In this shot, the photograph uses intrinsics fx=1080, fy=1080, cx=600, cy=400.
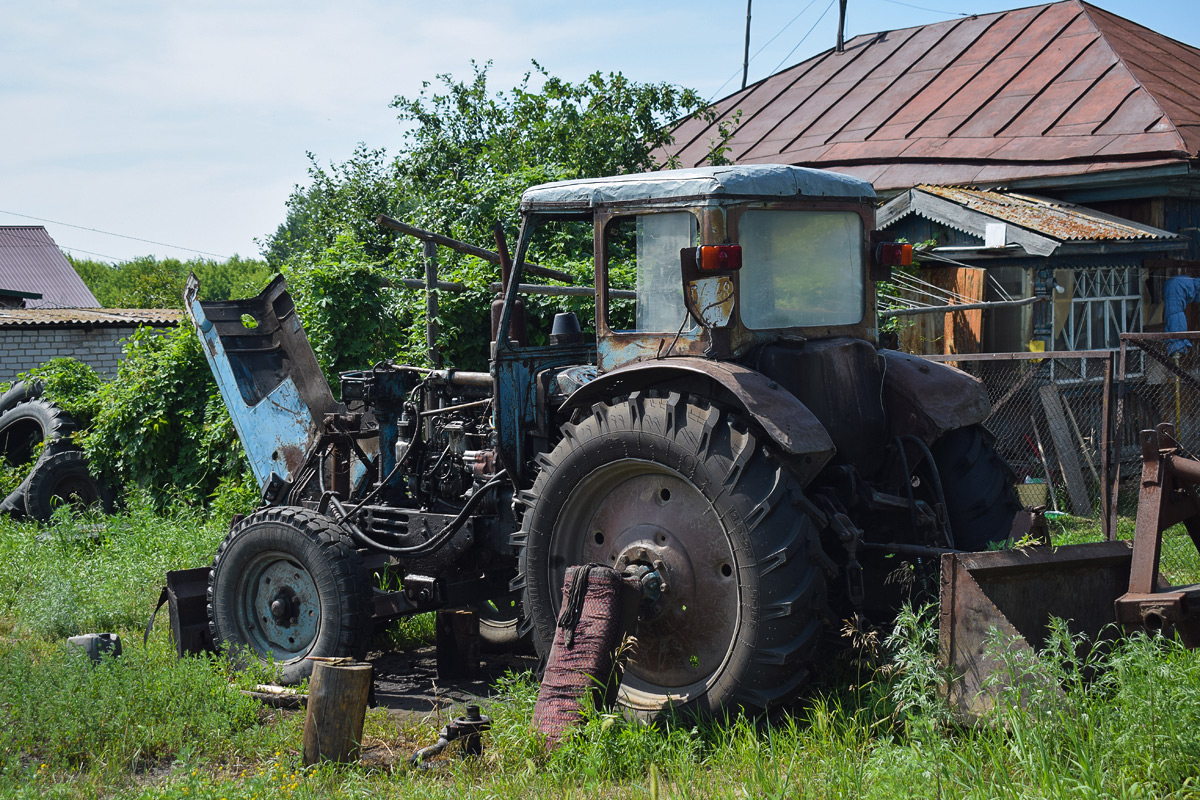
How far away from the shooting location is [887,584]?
5027 millimetres

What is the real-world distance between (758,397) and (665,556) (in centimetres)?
87

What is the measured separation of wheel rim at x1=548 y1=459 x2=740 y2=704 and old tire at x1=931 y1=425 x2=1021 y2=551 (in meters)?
1.54

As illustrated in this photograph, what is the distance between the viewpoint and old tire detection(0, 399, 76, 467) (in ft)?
40.7

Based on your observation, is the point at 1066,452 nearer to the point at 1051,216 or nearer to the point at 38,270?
the point at 1051,216

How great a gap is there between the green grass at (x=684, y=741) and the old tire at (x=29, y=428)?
22.8 feet

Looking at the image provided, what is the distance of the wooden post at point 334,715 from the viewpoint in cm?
482

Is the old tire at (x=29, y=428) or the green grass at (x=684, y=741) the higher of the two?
the old tire at (x=29, y=428)

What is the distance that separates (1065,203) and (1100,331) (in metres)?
1.80

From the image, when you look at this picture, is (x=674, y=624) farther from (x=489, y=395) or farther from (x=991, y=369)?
(x=991, y=369)

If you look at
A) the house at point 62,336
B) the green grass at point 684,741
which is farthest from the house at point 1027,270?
the house at point 62,336

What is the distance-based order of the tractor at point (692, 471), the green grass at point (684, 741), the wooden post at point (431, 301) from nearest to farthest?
1. the green grass at point (684, 741)
2. the tractor at point (692, 471)
3. the wooden post at point (431, 301)

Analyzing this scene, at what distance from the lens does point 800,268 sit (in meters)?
5.27

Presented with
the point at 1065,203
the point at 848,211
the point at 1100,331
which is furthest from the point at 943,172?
the point at 848,211

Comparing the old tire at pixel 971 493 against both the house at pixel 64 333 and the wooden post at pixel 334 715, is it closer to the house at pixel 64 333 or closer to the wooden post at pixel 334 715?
the wooden post at pixel 334 715
